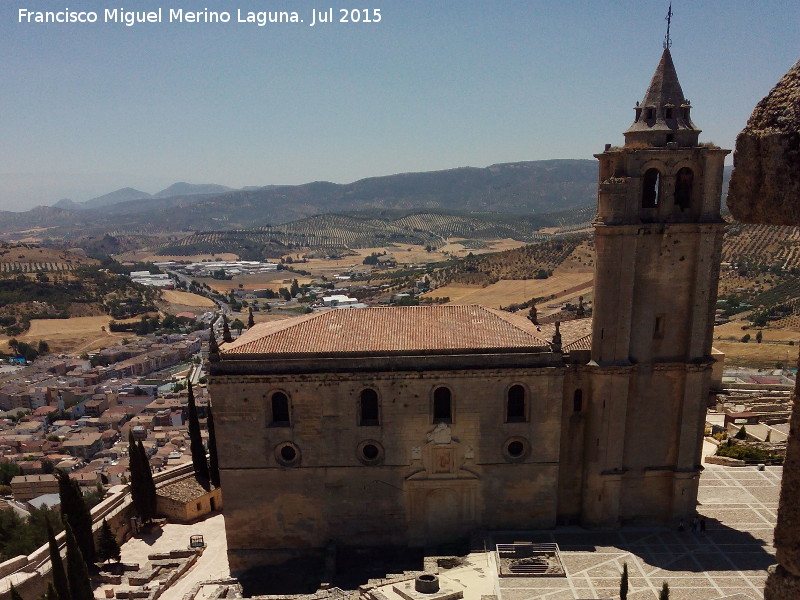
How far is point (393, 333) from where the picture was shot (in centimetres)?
2595

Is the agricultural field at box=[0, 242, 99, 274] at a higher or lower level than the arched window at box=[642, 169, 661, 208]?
lower

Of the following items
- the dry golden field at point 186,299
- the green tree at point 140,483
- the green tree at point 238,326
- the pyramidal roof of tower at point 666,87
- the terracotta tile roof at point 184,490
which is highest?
the pyramidal roof of tower at point 666,87

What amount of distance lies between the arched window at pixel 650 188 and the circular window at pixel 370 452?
1471cm

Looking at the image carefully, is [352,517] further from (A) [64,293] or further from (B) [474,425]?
(A) [64,293]

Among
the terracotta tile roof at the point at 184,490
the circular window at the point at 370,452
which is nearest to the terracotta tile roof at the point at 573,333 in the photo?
the circular window at the point at 370,452

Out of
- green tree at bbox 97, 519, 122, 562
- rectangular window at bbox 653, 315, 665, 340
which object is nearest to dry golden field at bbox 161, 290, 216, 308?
green tree at bbox 97, 519, 122, 562

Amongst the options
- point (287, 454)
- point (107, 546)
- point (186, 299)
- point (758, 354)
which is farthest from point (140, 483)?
point (186, 299)

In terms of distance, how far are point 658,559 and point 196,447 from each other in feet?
77.2

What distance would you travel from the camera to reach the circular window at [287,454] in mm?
25319

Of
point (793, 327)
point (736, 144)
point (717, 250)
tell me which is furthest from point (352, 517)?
point (793, 327)

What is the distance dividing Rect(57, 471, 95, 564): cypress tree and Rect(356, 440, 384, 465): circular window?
12.1m

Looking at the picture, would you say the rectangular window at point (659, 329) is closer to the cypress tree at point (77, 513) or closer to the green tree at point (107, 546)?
the cypress tree at point (77, 513)

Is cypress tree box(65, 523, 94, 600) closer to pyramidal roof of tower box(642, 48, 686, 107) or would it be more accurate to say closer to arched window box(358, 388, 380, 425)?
arched window box(358, 388, 380, 425)

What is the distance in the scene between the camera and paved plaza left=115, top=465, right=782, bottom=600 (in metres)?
21.2
